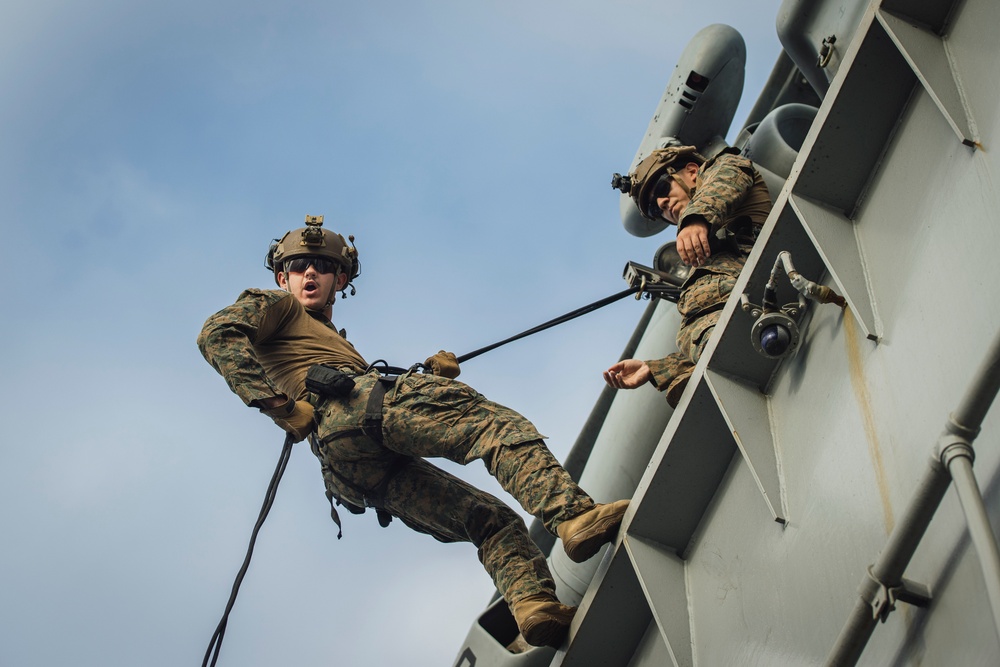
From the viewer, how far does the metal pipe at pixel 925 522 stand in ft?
10.4

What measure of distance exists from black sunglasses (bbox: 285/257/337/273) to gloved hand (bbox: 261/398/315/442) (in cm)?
152

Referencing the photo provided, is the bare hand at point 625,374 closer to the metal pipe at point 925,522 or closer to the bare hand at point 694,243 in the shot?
the bare hand at point 694,243

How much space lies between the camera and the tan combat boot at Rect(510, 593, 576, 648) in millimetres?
5617

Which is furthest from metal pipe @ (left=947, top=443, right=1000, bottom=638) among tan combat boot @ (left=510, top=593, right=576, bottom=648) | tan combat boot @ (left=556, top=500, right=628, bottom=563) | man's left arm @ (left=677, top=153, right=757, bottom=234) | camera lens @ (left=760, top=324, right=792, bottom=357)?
man's left arm @ (left=677, top=153, right=757, bottom=234)

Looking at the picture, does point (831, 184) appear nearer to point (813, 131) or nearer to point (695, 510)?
point (813, 131)

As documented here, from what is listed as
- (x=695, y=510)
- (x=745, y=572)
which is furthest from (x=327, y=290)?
(x=745, y=572)

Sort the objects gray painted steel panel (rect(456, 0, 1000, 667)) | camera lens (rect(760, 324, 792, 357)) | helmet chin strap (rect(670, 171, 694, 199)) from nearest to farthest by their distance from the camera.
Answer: gray painted steel panel (rect(456, 0, 1000, 667)) → camera lens (rect(760, 324, 792, 357)) → helmet chin strap (rect(670, 171, 694, 199))

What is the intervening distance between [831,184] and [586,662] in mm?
2459

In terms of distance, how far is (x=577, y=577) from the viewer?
27.6 feet

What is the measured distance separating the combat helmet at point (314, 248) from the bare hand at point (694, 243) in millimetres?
2626

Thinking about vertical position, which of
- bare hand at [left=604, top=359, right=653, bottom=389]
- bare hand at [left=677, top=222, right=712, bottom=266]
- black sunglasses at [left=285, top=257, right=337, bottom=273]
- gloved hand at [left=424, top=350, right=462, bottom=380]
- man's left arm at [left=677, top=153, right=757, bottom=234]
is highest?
man's left arm at [left=677, top=153, right=757, bottom=234]

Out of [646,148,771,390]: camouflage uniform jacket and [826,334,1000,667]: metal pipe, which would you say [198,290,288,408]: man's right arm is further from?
[826,334,1000,667]: metal pipe

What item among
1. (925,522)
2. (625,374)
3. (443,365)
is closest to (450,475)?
(443,365)

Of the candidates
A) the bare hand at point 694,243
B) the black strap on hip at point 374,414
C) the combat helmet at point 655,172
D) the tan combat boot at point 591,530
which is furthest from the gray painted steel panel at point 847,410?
the combat helmet at point 655,172
